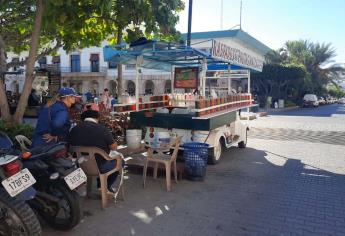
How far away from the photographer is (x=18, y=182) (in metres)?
3.40

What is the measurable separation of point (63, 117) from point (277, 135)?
32.2 ft

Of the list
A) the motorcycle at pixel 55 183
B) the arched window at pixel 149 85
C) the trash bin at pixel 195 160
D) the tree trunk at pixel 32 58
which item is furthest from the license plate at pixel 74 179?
the arched window at pixel 149 85

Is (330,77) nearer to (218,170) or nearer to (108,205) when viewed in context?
(218,170)

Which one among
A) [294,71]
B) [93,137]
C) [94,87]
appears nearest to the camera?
[93,137]

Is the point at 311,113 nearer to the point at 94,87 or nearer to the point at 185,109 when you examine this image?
the point at 185,109

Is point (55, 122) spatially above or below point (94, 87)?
below

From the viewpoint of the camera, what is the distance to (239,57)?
30.2 ft

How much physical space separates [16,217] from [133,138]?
16.3 feet

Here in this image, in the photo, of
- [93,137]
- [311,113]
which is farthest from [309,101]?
[93,137]

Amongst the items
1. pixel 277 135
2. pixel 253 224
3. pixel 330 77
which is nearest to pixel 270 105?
pixel 330 77

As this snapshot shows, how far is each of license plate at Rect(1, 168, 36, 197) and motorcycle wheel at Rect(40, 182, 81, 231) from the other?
575mm

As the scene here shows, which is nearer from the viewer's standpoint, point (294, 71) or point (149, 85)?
point (294, 71)

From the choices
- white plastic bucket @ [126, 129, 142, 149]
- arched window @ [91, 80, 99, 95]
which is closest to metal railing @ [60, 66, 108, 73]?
arched window @ [91, 80, 99, 95]

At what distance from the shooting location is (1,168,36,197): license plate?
3.32 m
